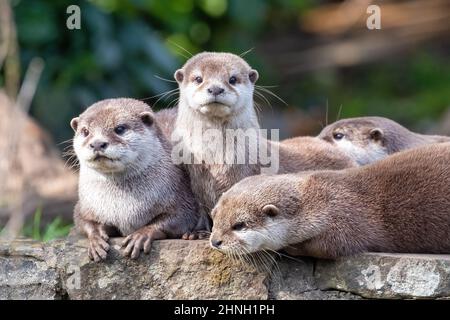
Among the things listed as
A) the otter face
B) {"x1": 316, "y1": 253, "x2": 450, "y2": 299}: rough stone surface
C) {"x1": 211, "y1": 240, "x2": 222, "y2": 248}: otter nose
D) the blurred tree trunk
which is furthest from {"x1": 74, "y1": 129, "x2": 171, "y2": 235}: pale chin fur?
the blurred tree trunk

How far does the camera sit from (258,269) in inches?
179

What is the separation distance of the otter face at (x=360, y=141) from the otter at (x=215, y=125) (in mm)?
821

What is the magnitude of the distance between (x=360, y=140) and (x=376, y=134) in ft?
0.30

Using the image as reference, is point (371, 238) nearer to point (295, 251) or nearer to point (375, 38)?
point (295, 251)

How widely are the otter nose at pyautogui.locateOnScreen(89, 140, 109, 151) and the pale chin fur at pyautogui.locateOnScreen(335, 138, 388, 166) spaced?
5.26ft

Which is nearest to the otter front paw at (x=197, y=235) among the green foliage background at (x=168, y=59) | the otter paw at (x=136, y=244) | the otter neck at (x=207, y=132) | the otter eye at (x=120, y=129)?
the otter paw at (x=136, y=244)

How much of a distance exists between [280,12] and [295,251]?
847 cm

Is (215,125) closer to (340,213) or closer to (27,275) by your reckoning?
(340,213)

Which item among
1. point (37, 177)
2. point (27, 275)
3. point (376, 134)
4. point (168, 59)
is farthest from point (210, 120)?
point (168, 59)

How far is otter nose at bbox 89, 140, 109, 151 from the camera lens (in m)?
4.50

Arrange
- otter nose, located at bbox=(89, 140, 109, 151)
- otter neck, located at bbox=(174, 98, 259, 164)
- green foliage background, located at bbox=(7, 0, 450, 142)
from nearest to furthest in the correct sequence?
otter nose, located at bbox=(89, 140, 109, 151) → otter neck, located at bbox=(174, 98, 259, 164) → green foliage background, located at bbox=(7, 0, 450, 142)

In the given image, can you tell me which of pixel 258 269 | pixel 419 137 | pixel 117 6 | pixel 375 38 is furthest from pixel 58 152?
pixel 375 38

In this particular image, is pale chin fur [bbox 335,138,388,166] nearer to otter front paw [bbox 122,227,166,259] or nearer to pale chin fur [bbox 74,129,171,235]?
pale chin fur [bbox 74,129,171,235]

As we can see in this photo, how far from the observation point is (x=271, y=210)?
14.4 ft
